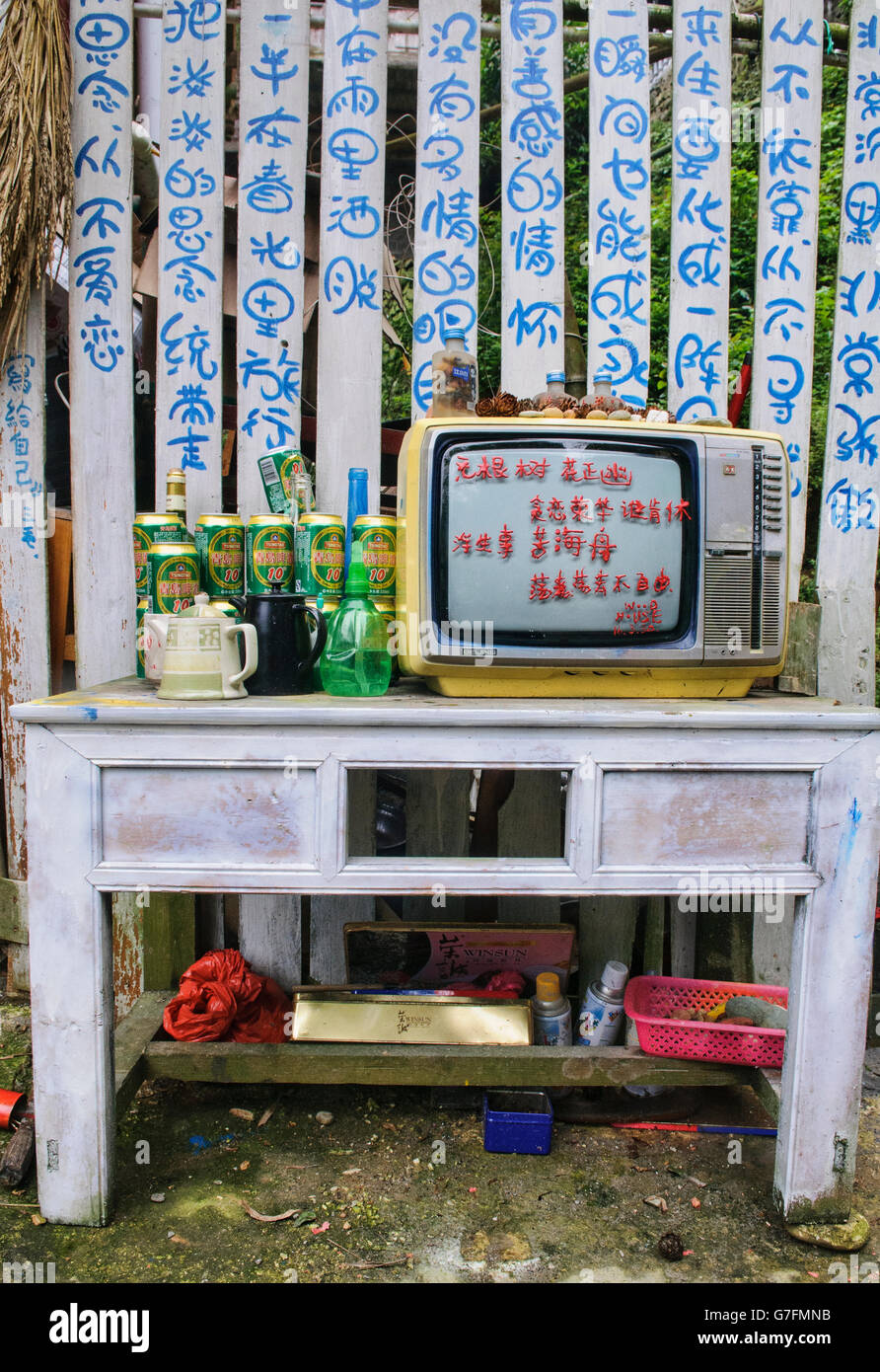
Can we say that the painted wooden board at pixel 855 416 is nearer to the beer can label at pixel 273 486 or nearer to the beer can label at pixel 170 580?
the beer can label at pixel 273 486

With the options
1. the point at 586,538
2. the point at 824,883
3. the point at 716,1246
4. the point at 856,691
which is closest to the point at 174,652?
the point at 586,538

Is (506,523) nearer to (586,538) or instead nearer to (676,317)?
(586,538)

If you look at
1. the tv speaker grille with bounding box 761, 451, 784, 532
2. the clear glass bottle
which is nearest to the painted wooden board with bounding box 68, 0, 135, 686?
the clear glass bottle

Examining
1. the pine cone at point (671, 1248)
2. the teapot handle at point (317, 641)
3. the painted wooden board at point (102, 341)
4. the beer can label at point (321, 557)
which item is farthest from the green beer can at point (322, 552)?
the pine cone at point (671, 1248)

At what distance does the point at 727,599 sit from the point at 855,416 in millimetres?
978

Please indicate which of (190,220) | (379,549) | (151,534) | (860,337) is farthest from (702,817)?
(190,220)

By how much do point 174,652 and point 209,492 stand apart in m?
0.75

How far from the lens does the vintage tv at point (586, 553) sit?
1683 mm

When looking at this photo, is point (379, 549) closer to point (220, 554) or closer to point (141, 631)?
point (220, 554)

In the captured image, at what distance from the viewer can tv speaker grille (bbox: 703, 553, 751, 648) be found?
5.68ft

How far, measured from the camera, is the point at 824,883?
1.64m

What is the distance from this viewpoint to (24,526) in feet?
7.55

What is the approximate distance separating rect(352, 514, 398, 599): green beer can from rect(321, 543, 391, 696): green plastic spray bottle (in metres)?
0.04

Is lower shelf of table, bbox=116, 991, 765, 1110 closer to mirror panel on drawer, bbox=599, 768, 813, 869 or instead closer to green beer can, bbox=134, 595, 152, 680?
mirror panel on drawer, bbox=599, 768, 813, 869
